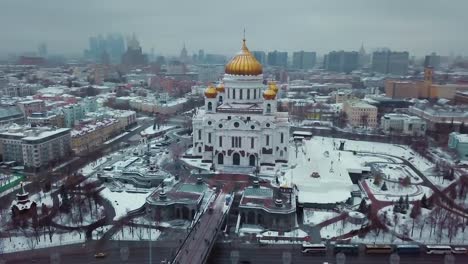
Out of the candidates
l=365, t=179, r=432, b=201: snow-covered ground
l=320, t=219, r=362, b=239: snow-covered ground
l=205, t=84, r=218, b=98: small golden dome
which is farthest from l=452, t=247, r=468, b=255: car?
l=205, t=84, r=218, b=98: small golden dome

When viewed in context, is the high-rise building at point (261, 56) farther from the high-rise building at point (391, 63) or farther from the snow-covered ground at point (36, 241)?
the snow-covered ground at point (36, 241)

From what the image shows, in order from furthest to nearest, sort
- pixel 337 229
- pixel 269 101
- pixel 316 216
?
1. pixel 269 101
2. pixel 316 216
3. pixel 337 229

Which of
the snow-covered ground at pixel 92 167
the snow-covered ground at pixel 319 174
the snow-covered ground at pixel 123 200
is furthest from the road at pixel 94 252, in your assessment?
the snow-covered ground at pixel 92 167

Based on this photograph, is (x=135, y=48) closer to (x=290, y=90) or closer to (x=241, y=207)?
(x=290, y=90)

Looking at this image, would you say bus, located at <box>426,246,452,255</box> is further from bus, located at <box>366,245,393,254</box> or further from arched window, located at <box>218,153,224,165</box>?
arched window, located at <box>218,153,224,165</box>

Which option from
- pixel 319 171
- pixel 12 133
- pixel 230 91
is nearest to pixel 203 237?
pixel 319 171

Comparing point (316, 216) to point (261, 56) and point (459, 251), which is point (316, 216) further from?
point (261, 56)

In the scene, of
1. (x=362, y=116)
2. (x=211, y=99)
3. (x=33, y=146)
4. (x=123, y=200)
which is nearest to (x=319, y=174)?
(x=211, y=99)
